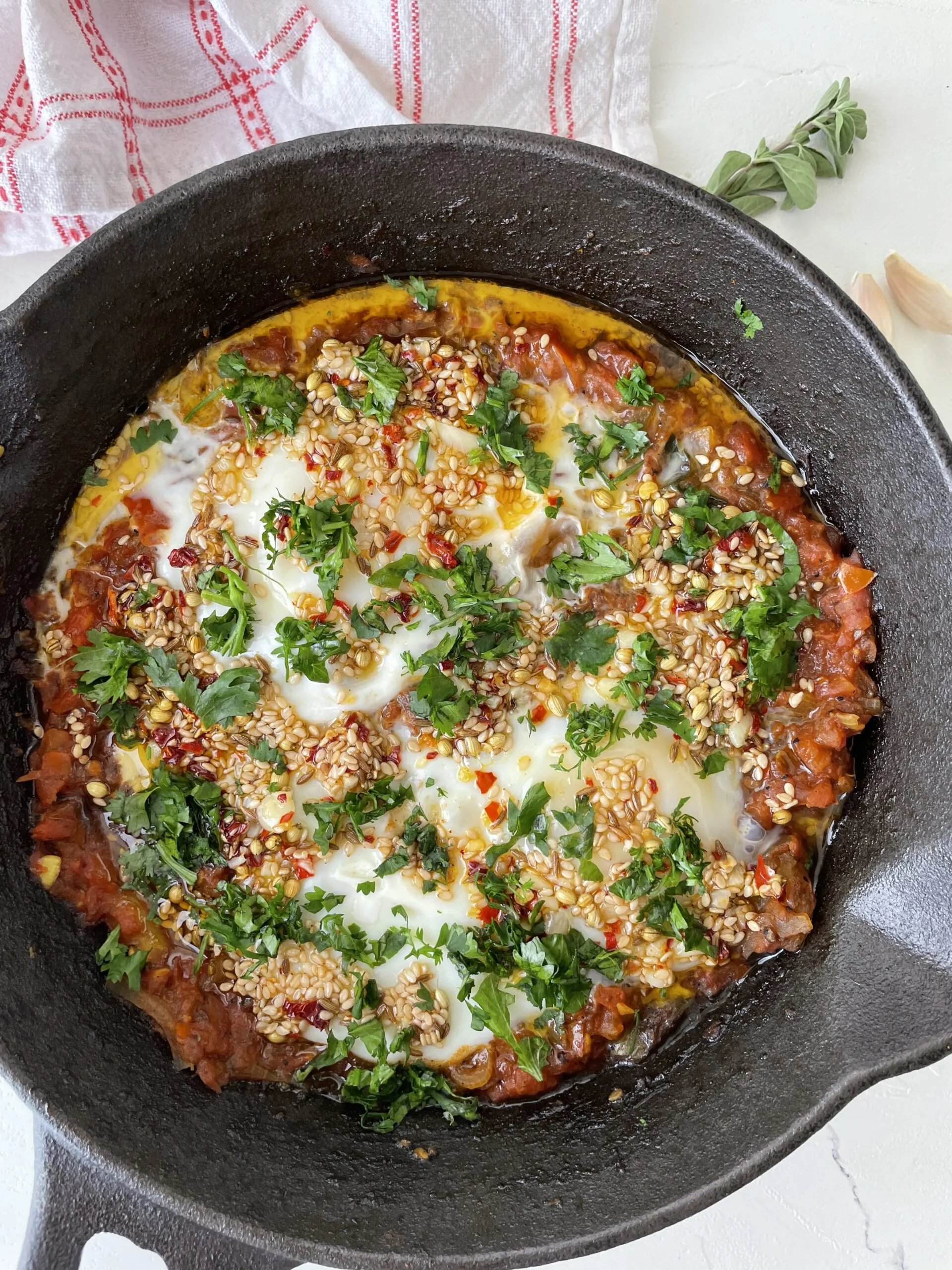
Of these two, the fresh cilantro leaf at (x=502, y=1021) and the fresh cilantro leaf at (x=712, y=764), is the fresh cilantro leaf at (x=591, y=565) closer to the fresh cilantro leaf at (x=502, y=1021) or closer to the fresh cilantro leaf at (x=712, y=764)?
the fresh cilantro leaf at (x=712, y=764)

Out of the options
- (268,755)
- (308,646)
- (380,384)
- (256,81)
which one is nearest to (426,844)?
(268,755)

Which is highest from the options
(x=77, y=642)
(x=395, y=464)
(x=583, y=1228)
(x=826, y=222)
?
(x=826, y=222)

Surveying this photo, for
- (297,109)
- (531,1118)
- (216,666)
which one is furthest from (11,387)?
(531,1118)

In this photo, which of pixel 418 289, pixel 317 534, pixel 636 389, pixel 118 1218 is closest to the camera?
pixel 118 1218

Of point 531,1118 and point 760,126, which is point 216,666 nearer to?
point 531,1118

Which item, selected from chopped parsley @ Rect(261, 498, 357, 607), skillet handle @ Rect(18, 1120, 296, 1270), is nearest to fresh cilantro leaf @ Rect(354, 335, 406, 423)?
chopped parsley @ Rect(261, 498, 357, 607)

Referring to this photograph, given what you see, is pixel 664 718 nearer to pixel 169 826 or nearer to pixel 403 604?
pixel 403 604

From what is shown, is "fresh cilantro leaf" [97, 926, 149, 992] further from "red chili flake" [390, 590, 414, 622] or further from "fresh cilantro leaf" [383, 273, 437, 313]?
"fresh cilantro leaf" [383, 273, 437, 313]

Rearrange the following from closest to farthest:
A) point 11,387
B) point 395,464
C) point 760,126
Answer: point 11,387 < point 395,464 < point 760,126
